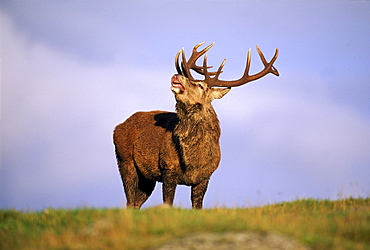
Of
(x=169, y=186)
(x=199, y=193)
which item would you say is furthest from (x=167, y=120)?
(x=199, y=193)

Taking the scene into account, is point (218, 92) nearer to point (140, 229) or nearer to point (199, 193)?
point (199, 193)

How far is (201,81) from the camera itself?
12.5 metres

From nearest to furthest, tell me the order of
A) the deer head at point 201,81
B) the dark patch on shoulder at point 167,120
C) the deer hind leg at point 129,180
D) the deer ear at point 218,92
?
the deer head at point 201,81
the deer ear at point 218,92
the dark patch on shoulder at point 167,120
the deer hind leg at point 129,180

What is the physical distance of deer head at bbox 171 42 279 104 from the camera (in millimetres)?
12023

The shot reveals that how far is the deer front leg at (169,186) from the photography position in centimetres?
1230

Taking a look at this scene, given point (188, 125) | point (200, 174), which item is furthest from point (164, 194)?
point (188, 125)

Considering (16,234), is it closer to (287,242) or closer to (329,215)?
(287,242)

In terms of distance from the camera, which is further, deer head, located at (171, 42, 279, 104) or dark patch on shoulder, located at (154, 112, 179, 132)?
dark patch on shoulder, located at (154, 112, 179, 132)

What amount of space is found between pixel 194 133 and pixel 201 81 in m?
1.30

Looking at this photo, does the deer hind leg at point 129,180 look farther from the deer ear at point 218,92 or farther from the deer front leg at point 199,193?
the deer ear at point 218,92

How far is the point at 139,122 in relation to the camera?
14.3 metres

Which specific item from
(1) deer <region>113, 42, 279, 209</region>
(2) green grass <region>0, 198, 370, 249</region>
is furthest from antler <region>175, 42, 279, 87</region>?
(2) green grass <region>0, 198, 370, 249</region>

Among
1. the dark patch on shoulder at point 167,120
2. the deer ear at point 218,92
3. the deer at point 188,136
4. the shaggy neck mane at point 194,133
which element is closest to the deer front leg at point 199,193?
the deer at point 188,136

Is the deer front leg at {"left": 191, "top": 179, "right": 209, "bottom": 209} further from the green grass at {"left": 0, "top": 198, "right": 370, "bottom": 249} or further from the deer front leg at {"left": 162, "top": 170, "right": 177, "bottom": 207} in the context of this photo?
the green grass at {"left": 0, "top": 198, "right": 370, "bottom": 249}
